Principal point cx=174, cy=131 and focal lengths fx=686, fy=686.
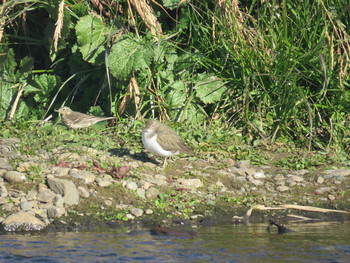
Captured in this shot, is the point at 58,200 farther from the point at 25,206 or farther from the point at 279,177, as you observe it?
the point at 279,177

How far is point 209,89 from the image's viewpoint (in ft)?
33.6

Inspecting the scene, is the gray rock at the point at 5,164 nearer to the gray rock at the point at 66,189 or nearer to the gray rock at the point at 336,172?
the gray rock at the point at 66,189

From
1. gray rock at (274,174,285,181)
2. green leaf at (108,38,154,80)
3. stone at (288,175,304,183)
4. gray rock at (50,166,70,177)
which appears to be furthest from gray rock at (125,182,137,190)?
green leaf at (108,38,154,80)

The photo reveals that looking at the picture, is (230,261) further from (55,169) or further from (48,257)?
(55,169)

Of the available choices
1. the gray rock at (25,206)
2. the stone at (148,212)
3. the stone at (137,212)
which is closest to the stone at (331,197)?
the stone at (148,212)

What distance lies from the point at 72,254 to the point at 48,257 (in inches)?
8.8

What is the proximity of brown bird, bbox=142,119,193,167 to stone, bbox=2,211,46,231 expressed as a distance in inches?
79.2

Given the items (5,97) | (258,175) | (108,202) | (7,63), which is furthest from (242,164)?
(7,63)

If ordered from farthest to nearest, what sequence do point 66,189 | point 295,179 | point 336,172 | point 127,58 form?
1. point 127,58
2. point 336,172
3. point 295,179
4. point 66,189

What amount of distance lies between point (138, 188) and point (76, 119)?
264 cm

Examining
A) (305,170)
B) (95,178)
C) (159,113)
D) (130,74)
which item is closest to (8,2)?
(130,74)

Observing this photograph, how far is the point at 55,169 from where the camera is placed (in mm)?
8070

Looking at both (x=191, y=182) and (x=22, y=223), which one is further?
(x=191, y=182)

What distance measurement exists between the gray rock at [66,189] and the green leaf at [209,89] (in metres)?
3.22
